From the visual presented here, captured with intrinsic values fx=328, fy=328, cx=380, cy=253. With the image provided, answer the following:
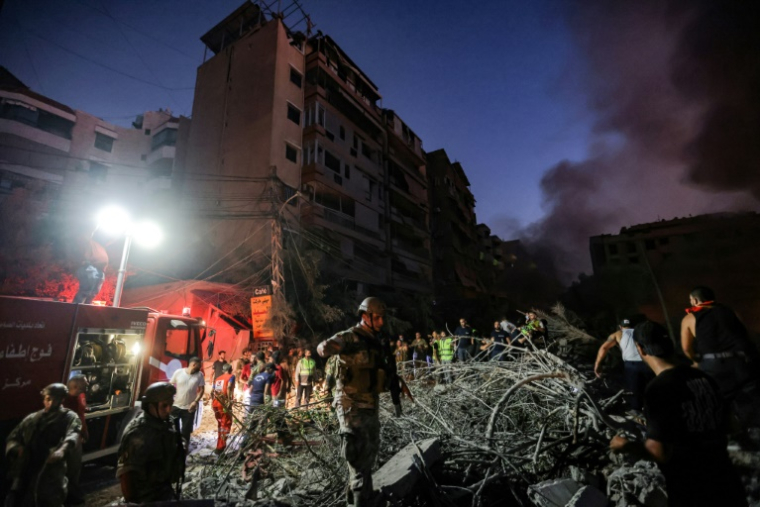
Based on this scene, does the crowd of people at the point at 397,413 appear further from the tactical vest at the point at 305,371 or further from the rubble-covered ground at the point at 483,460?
the tactical vest at the point at 305,371

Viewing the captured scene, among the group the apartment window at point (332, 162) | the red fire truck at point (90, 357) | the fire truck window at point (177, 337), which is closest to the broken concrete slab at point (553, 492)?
the red fire truck at point (90, 357)

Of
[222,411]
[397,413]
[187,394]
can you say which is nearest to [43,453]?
[222,411]

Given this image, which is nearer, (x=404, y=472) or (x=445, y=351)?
(x=404, y=472)

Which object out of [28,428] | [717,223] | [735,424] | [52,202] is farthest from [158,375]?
[717,223]

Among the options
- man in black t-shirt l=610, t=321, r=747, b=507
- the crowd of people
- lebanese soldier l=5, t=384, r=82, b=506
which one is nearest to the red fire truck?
the crowd of people

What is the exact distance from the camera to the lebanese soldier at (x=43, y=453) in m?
4.03

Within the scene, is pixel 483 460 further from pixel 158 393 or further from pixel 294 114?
pixel 294 114

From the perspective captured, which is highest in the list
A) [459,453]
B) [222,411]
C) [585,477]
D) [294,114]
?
[294,114]

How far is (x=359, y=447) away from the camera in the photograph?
10.9 feet

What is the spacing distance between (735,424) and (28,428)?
7.12 m

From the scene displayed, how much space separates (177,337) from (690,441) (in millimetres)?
9906

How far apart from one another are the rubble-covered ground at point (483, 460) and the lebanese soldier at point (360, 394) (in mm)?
264

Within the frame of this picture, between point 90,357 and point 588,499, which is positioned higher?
point 90,357

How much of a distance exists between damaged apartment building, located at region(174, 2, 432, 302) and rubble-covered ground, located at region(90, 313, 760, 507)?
42.6ft
